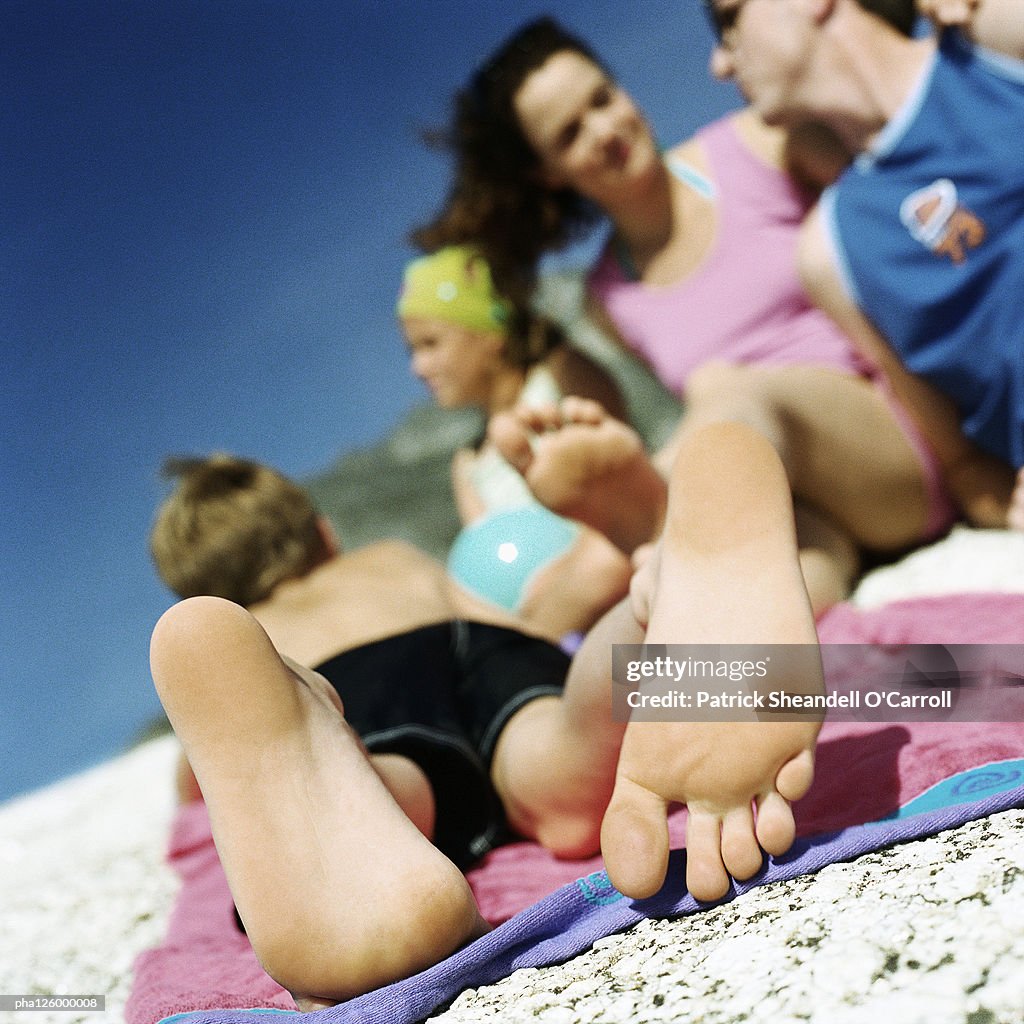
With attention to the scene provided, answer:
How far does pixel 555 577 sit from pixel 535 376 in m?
0.84

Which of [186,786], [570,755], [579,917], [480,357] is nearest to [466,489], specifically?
[480,357]

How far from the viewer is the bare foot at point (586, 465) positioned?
4.17 feet

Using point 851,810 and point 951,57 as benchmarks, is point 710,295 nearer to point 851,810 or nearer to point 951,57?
point 951,57

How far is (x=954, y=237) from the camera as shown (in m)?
1.45

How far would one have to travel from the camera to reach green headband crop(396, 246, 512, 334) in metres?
2.31

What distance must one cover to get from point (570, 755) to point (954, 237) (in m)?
0.99

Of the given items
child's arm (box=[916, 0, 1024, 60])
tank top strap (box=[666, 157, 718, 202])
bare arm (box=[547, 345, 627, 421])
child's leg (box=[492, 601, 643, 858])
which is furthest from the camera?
bare arm (box=[547, 345, 627, 421])

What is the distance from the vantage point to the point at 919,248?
1.48m

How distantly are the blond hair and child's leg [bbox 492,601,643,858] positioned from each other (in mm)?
639

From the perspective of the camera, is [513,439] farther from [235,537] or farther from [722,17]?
[722,17]

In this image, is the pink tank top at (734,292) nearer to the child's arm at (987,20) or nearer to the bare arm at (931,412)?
the bare arm at (931,412)

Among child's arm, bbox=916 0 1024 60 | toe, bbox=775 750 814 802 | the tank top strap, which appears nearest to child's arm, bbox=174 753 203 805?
toe, bbox=775 750 814 802

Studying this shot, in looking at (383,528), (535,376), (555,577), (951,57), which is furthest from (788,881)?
(383,528)

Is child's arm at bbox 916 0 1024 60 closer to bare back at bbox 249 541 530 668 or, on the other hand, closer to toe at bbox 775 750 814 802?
Answer: bare back at bbox 249 541 530 668
